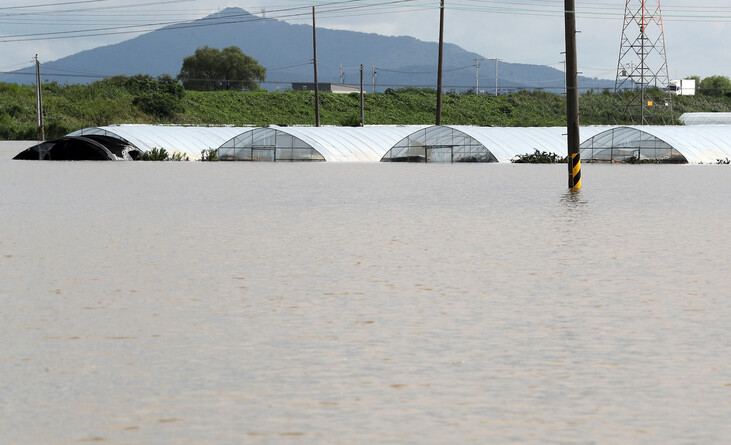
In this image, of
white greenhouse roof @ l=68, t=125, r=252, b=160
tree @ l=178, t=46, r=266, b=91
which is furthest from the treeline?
white greenhouse roof @ l=68, t=125, r=252, b=160

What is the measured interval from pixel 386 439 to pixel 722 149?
4955 centimetres

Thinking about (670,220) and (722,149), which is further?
(722,149)

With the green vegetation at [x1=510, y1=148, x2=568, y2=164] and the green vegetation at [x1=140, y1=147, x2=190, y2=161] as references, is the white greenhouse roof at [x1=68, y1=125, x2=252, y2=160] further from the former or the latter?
the green vegetation at [x1=510, y1=148, x2=568, y2=164]

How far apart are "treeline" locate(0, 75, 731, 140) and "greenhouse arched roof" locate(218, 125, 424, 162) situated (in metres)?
37.1

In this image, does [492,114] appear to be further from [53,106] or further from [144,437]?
[144,437]

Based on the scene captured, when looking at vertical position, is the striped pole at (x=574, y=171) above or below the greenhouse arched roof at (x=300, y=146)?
below

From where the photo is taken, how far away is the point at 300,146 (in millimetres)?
54625

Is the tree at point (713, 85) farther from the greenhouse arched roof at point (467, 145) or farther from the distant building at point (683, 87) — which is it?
the greenhouse arched roof at point (467, 145)

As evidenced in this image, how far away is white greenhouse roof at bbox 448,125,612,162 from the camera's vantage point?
53.5m

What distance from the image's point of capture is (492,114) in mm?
117500

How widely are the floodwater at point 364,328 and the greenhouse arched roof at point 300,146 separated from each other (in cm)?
3219

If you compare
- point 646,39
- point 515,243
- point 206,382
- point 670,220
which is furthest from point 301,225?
point 646,39

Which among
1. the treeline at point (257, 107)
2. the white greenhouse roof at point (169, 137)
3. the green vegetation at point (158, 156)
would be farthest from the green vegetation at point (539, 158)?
the treeline at point (257, 107)

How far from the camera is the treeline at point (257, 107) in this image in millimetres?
99875
